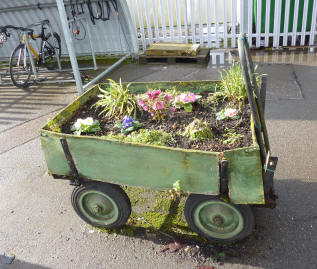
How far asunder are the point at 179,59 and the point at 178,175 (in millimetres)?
5069

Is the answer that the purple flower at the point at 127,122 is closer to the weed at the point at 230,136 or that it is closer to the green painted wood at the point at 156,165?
the green painted wood at the point at 156,165

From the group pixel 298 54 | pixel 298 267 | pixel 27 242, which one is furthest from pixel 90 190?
pixel 298 54

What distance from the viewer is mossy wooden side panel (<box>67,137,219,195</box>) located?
2.22m

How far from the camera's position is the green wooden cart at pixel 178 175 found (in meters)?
2.16

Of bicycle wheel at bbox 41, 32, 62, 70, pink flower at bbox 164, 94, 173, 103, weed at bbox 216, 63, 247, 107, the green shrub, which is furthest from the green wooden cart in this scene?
bicycle wheel at bbox 41, 32, 62, 70

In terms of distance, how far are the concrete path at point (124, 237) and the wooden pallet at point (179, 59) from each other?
2.08 m

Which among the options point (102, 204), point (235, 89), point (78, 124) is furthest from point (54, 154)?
point (235, 89)

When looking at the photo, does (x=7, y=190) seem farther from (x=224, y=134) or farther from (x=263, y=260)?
(x=263, y=260)

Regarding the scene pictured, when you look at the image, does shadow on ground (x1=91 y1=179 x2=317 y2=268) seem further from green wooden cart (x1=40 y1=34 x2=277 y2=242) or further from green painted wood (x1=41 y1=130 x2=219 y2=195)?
green painted wood (x1=41 y1=130 x2=219 y2=195)

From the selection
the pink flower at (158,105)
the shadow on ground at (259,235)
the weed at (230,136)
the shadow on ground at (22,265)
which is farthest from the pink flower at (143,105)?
the shadow on ground at (22,265)

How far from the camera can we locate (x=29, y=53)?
6.36 metres

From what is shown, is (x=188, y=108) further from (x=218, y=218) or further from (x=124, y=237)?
(x=124, y=237)

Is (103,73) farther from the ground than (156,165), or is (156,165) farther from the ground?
(156,165)

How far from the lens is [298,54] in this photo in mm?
6777
